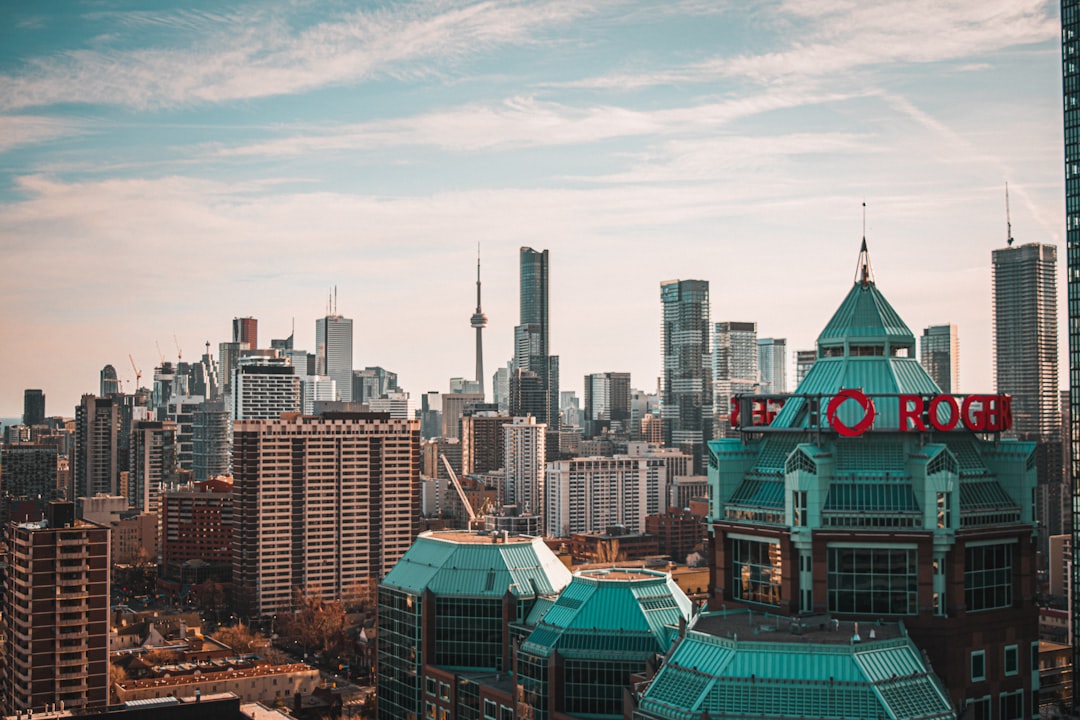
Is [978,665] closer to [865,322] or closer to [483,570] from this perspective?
[865,322]

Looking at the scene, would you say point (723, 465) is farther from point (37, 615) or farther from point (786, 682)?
point (37, 615)

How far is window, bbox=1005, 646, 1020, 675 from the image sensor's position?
98188 millimetres

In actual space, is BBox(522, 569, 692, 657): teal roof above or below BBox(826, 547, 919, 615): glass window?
below

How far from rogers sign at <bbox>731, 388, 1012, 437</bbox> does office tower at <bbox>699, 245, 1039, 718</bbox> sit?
12 cm

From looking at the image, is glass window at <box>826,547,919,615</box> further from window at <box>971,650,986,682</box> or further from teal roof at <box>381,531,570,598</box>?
teal roof at <box>381,531,570,598</box>

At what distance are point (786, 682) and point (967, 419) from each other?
3017cm

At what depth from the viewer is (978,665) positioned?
315 feet

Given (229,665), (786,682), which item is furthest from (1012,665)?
(229,665)

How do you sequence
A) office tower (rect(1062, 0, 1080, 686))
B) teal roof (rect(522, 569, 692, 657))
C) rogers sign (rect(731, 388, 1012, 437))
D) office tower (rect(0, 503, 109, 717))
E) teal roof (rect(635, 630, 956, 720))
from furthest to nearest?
office tower (rect(1062, 0, 1080, 686)) → office tower (rect(0, 503, 109, 717)) → teal roof (rect(522, 569, 692, 657)) → rogers sign (rect(731, 388, 1012, 437)) → teal roof (rect(635, 630, 956, 720))

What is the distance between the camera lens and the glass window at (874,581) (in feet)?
314

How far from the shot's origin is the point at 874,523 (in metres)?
96.3

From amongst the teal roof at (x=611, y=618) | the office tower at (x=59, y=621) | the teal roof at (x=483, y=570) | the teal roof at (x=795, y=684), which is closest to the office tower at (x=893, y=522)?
the teal roof at (x=795, y=684)

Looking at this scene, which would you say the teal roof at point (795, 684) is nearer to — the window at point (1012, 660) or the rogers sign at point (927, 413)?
the window at point (1012, 660)

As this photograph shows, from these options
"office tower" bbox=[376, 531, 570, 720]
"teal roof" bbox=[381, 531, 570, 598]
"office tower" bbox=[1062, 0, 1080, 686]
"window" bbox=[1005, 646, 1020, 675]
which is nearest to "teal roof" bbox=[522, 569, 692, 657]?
"office tower" bbox=[376, 531, 570, 720]
